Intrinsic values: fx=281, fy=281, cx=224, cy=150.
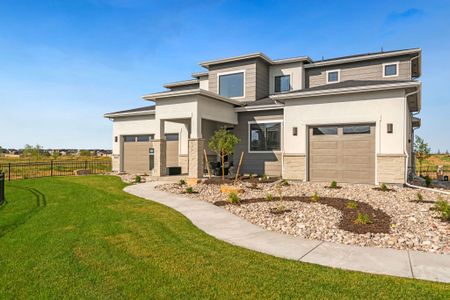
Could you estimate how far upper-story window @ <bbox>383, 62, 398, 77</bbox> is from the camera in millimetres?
17130

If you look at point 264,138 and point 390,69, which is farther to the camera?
point 390,69

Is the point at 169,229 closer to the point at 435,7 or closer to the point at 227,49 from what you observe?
the point at 435,7

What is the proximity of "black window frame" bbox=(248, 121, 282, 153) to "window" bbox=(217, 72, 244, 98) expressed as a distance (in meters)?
3.17

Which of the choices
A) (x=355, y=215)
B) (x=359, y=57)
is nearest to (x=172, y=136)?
(x=359, y=57)

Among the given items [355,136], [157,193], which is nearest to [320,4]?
[355,136]

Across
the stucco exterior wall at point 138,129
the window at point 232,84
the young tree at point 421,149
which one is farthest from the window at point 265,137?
the young tree at point 421,149

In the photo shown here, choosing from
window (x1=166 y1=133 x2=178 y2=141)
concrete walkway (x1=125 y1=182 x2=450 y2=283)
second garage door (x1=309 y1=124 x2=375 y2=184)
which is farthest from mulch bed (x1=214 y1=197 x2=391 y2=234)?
window (x1=166 y1=133 x2=178 y2=141)

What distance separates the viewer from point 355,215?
23.7 ft

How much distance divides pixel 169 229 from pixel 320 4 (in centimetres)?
1251

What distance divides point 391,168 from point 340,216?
21.8 ft

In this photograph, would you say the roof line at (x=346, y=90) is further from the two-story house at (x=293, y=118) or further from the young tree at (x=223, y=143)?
the young tree at (x=223, y=143)

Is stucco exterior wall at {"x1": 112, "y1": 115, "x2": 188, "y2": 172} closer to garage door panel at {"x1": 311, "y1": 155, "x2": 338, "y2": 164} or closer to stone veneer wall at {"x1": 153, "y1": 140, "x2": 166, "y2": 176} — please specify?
stone veneer wall at {"x1": 153, "y1": 140, "x2": 166, "y2": 176}

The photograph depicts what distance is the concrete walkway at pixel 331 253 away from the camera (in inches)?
162

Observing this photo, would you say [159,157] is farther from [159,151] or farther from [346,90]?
[346,90]
